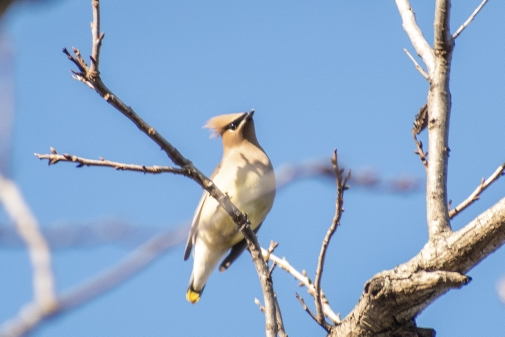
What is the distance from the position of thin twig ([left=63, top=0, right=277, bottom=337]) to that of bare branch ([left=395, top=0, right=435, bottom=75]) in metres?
1.13

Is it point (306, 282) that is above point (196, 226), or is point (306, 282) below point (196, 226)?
below

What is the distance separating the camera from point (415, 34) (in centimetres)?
340

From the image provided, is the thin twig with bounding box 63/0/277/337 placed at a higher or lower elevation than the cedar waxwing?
lower

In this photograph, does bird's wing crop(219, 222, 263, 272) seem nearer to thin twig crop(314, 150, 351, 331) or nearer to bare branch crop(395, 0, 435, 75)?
bare branch crop(395, 0, 435, 75)

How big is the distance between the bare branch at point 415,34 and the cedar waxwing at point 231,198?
4.99ft

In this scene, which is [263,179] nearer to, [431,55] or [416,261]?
[431,55]

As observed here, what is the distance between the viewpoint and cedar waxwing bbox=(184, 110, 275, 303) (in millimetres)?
4742

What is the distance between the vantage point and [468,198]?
3021 mm

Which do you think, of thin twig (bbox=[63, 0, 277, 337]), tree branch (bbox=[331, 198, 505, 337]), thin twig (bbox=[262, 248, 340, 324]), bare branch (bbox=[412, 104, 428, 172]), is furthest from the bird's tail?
tree branch (bbox=[331, 198, 505, 337])

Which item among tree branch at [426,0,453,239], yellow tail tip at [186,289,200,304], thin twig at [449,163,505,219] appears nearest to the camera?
tree branch at [426,0,453,239]

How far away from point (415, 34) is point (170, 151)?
1.46 metres

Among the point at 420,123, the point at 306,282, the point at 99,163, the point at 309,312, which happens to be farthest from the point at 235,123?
the point at 99,163

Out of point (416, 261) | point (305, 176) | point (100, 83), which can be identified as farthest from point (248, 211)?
point (305, 176)

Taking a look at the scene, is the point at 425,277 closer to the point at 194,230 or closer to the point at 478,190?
the point at 478,190
